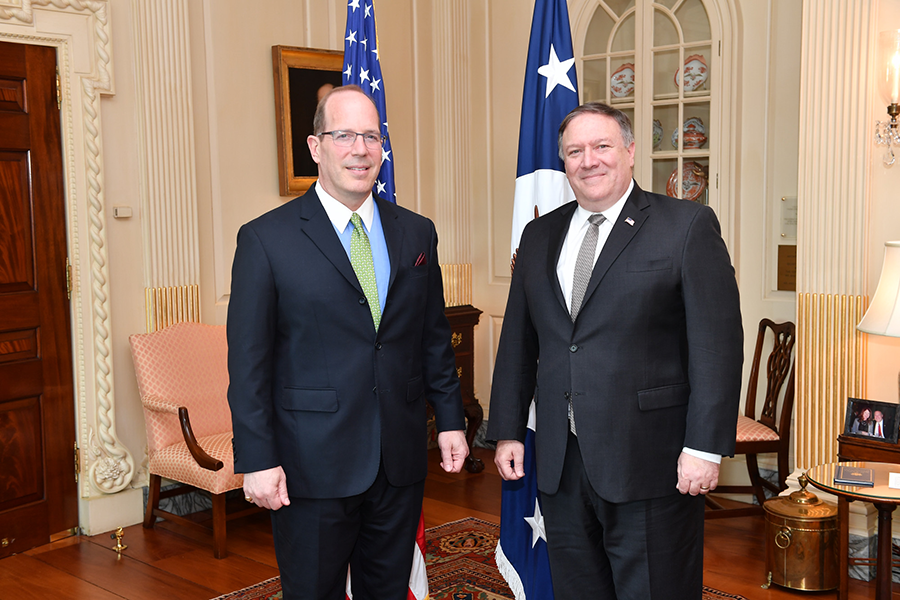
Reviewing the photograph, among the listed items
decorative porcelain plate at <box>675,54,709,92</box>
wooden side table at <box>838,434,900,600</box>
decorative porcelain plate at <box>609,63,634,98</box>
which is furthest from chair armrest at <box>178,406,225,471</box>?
decorative porcelain plate at <box>675,54,709,92</box>

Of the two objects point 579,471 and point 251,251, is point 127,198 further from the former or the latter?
point 579,471

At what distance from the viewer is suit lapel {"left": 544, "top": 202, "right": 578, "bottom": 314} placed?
2.32 m

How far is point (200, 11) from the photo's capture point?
4.79 meters

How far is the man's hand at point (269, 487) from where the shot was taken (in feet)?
Result: 6.95

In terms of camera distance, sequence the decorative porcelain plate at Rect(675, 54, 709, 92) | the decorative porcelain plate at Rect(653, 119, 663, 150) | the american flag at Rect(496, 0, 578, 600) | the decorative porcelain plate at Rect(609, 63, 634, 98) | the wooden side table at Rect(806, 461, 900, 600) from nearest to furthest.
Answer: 1. the wooden side table at Rect(806, 461, 900, 600)
2. the american flag at Rect(496, 0, 578, 600)
3. the decorative porcelain plate at Rect(675, 54, 709, 92)
4. the decorative porcelain plate at Rect(653, 119, 663, 150)
5. the decorative porcelain plate at Rect(609, 63, 634, 98)

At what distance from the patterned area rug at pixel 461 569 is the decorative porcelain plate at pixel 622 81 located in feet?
8.98

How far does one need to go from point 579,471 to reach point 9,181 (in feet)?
10.7

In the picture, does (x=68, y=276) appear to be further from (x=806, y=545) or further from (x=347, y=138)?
(x=806, y=545)

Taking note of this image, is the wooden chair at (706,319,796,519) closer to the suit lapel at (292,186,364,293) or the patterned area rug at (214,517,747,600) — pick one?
the patterned area rug at (214,517,747,600)

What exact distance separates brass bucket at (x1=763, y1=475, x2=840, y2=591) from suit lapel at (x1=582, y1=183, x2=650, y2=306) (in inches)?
74.7

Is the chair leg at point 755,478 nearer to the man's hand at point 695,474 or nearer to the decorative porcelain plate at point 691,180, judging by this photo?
the decorative porcelain plate at point 691,180

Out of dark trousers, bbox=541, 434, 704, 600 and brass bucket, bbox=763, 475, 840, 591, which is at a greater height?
dark trousers, bbox=541, 434, 704, 600

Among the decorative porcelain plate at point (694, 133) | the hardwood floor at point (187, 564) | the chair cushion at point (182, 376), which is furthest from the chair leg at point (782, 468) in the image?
the chair cushion at point (182, 376)

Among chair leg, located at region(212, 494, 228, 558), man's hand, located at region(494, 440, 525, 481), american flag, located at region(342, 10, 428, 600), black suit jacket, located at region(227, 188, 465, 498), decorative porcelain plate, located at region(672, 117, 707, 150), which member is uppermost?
american flag, located at region(342, 10, 428, 600)
